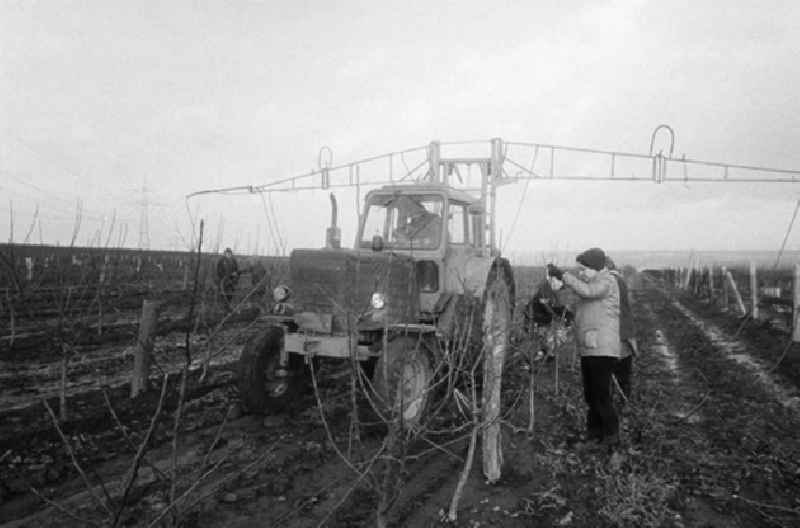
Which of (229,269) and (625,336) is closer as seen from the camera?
(625,336)

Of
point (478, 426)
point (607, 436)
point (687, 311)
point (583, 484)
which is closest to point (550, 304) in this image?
point (607, 436)

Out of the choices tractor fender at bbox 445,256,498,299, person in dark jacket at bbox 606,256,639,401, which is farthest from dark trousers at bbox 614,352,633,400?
tractor fender at bbox 445,256,498,299

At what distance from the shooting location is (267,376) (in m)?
5.80

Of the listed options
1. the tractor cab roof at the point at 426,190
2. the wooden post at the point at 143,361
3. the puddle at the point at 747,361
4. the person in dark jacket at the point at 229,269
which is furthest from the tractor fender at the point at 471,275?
the person in dark jacket at the point at 229,269

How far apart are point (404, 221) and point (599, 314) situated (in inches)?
100

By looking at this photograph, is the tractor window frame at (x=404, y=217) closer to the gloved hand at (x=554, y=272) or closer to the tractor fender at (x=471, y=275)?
the tractor fender at (x=471, y=275)

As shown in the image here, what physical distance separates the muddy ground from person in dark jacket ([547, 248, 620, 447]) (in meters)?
0.26

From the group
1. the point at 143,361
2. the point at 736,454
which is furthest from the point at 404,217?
the point at 736,454

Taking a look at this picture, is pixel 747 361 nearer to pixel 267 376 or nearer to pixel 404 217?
pixel 404 217

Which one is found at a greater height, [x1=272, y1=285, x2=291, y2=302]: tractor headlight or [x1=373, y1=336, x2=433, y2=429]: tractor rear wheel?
[x1=272, y1=285, x2=291, y2=302]: tractor headlight

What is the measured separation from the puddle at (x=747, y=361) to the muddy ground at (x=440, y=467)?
89 millimetres

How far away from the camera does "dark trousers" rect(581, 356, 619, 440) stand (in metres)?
4.86

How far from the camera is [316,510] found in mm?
3721

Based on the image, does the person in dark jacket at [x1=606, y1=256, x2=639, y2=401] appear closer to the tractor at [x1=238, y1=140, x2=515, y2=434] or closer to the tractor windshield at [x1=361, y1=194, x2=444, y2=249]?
the tractor at [x1=238, y1=140, x2=515, y2=434]
